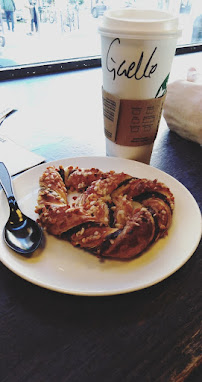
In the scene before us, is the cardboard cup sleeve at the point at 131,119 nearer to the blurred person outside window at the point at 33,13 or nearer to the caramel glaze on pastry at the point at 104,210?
the caramel glaze on pastry at the point at 104,210

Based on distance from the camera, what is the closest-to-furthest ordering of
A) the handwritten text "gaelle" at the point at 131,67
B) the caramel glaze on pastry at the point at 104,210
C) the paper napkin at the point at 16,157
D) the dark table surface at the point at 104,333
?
the dark table surface at the point at 104,333
the caramel glaze on pastry at the point at 104,210
the handwritten text "gaelle" at the point at 131,67
the paper napkin at the point at 16,157

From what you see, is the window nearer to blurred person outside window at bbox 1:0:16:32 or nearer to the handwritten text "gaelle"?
blurred person outside window at bbox 1:0:16:32

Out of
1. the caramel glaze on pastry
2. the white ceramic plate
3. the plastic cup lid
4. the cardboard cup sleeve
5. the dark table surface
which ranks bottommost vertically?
the dark table surface

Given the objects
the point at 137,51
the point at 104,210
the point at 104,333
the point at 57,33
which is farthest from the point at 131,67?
the point at 57,33

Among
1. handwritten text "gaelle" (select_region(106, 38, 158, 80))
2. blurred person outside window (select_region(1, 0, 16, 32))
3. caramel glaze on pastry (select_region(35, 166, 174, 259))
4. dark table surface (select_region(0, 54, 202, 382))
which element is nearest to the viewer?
dark table surface (select_region(0, 54, 202, 382))

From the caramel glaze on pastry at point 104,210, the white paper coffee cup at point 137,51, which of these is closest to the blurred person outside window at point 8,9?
the white paper coffee cup at point 137,51

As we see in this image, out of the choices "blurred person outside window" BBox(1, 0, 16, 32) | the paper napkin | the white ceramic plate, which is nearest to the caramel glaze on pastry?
the white ceramic plate

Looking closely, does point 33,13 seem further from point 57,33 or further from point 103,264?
point 103,264
